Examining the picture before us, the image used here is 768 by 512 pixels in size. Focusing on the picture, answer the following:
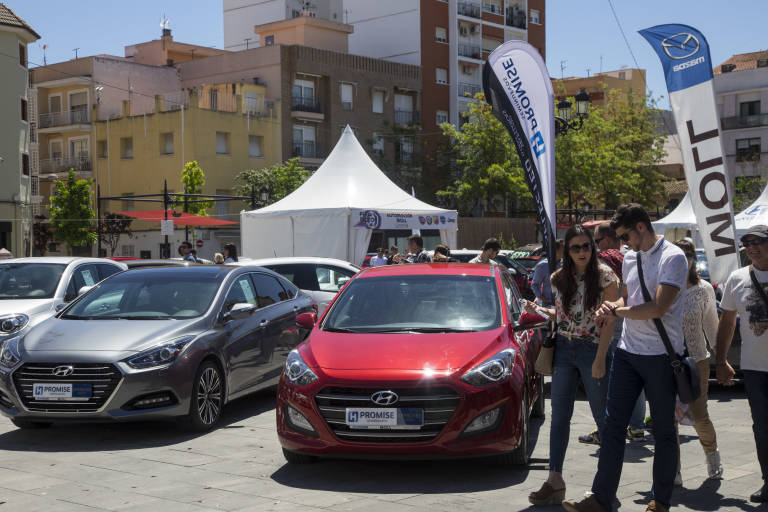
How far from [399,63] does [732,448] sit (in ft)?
175

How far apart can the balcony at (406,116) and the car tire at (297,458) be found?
52967 millimetres

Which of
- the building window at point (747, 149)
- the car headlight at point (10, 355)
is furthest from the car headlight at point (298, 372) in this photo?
the building window at point (747, 149)

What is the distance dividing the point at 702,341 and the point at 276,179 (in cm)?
4247

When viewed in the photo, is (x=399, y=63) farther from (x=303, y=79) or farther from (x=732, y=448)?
(x=732, y=448)

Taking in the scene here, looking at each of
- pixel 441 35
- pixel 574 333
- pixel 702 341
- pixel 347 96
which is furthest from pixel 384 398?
pixel 441 35

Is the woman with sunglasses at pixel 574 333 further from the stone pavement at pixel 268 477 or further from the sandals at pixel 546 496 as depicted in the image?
the stone pavement at pixel 268 477

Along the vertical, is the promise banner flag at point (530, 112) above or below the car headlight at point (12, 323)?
above

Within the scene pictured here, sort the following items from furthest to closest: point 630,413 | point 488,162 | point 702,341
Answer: point 488,162 < point 702,341 < point 630,413

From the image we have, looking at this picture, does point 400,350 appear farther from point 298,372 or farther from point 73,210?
point 73,210

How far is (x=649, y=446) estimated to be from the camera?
8.05m

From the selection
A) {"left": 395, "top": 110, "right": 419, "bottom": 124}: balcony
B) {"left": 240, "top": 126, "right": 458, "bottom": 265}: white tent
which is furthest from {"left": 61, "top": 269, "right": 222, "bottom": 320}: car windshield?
{"left": 395, "top": 110, "right": 419, "bottom": 124}: balcony

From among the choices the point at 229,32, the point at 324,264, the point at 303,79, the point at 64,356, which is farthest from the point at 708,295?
the point at 229,32

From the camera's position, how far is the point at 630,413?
561 cm

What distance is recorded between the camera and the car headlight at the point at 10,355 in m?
8.49
